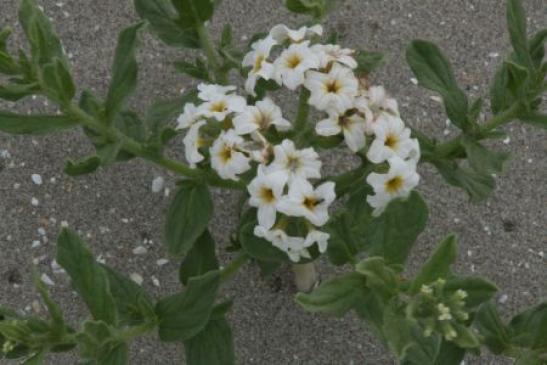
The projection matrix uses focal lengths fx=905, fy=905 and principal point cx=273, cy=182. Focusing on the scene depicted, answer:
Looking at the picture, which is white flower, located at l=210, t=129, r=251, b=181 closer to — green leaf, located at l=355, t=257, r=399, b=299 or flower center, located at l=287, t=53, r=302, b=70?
flower center, located at l=287, t=53, r=302, b=70

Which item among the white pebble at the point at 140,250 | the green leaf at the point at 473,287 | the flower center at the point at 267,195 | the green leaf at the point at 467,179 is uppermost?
the flower center at the point at 267,195

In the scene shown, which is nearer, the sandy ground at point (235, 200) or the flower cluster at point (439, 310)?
the flower cluster at point (439, 310)

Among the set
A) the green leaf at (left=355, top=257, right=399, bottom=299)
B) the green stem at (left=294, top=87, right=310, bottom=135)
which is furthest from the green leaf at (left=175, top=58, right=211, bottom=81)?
the green leaf at (left=355, top=257, right=399, bottom=299)

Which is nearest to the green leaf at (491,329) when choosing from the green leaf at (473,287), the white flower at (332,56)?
the green leaf at (473,287)

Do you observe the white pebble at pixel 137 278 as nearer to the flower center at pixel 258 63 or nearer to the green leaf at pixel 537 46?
the flower center at pixel 258 63

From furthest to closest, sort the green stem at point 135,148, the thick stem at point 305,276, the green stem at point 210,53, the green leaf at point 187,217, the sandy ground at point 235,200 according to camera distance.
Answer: the sandy ground at point 235,200 → the thick stem at point 305,276 → the green stem at point 210,53 → the green leaf at point 187,217 → the green stem at point 135,148
